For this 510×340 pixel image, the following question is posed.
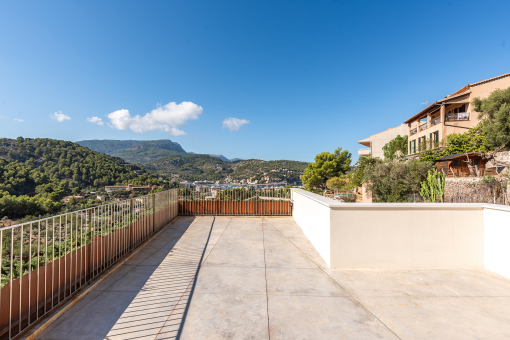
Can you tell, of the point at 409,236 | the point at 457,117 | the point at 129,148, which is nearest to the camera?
the point at 409,236

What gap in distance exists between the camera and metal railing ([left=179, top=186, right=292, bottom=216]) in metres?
9.61

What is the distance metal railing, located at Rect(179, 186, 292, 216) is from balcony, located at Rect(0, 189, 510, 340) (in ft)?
13.6

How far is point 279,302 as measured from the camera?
9.59 feet

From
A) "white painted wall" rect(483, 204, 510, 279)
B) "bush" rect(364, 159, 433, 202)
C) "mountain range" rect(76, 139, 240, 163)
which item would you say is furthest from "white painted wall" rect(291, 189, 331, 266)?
"mountain range" rect(76, 139, 240, 163)

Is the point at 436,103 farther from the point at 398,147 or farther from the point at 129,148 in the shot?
the point at 129,148

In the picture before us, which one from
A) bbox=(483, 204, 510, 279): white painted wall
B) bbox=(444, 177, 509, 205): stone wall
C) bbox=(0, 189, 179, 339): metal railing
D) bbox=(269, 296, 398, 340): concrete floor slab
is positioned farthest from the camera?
bbox=(444, 177, 509, 205): stone wall

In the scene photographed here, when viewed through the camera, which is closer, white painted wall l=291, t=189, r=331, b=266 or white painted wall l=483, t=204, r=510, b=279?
white painted wall l=483, t=204, r=510, b=279

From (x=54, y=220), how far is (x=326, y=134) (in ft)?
148

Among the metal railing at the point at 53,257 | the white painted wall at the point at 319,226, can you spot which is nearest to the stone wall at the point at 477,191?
the white painted wall at the point at 319,226

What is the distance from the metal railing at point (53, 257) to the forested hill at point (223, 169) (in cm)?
3417

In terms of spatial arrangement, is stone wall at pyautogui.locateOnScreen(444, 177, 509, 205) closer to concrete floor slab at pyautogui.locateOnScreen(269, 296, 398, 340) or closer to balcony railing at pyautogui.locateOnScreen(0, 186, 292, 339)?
concrete floor slab at pyautogui.locateOnScreen(269, 296, 398, 340)

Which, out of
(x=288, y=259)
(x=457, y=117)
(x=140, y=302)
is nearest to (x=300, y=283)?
(x=288, y=259)

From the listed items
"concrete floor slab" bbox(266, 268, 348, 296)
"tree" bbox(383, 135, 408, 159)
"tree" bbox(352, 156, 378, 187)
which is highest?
"tree" bbox(383, 135, 408, 159)

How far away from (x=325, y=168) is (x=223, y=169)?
34371mm
